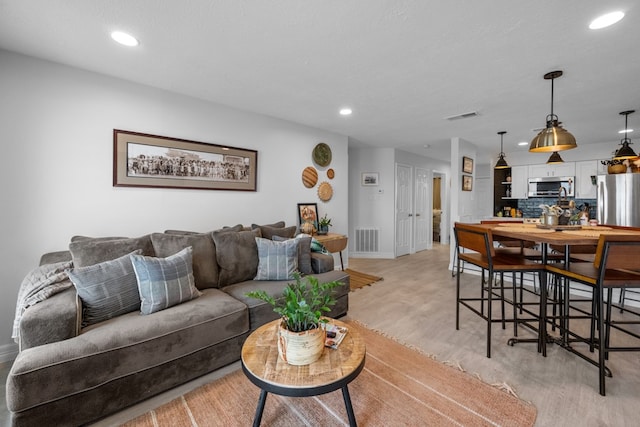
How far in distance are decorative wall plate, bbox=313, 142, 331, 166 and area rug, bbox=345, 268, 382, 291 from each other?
1876 millimetres

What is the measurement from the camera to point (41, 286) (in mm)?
1839

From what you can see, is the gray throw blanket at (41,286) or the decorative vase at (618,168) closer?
the gray throw blanket at (41,286)

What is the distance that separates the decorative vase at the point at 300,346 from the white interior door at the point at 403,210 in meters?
5.18

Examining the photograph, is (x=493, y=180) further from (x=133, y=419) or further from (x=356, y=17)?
(x=133, y=419)

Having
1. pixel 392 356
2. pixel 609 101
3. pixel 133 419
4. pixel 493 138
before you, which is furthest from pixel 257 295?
pixel 493 138

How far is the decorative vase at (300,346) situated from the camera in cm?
134

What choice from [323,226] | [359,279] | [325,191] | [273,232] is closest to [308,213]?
[323,226]

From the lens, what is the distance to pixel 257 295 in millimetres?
1438

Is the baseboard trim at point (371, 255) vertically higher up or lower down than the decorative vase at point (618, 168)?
lower down

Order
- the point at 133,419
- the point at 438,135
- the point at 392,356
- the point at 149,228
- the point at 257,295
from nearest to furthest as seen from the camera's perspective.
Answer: the point at 257,295 < the point at 133,419 < the point at 392,356 < the point at 149,228 < the point at 438,135

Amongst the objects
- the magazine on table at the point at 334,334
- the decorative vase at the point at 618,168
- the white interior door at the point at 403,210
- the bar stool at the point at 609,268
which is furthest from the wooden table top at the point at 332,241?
the decorative vase at the point at 618,168

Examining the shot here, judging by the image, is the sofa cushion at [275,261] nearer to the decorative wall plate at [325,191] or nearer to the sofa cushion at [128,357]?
the sofa cushion at [128,357]

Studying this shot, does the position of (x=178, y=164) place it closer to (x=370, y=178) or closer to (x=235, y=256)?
(x=235, y=256)

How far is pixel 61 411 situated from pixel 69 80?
253cm
